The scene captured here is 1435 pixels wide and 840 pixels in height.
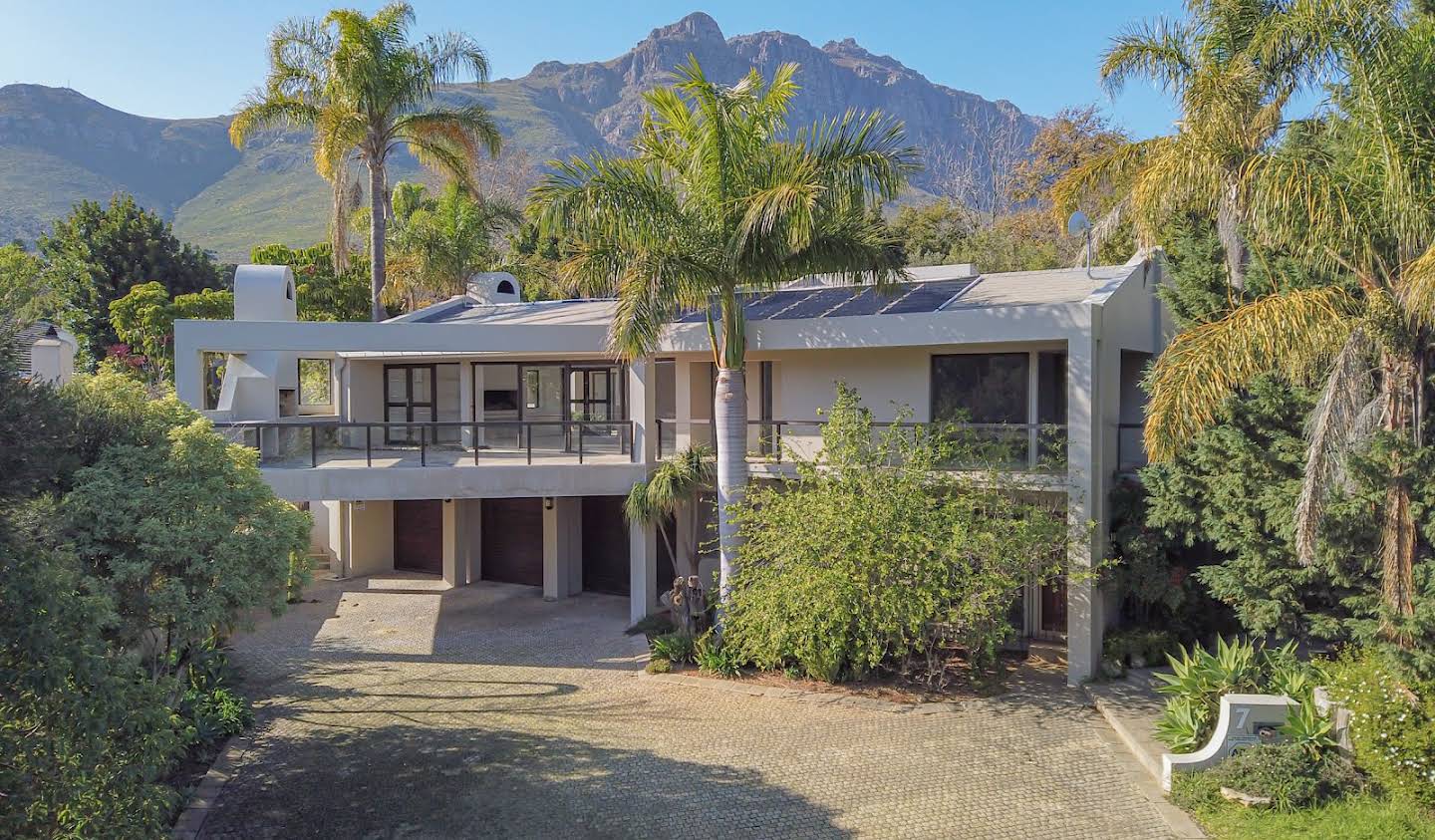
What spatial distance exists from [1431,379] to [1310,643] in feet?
15.0

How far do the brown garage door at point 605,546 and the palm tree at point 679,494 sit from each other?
364cm

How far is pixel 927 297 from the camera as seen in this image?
18.4 meters

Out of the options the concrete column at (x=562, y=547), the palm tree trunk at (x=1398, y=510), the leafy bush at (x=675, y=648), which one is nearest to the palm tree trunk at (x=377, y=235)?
the concrete column at (x=562, y=547)

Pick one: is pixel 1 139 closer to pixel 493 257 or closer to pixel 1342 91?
pixel 493 257

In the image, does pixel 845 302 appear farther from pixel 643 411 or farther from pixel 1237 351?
pixel 1237 351

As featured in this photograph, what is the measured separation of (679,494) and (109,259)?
117ft

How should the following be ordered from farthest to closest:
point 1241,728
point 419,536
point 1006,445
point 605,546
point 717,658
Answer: point 419,536, point 605,546, point 717,658, point 1006,445, point 1241,728

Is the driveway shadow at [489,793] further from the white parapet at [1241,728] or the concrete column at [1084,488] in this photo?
the concrete column at [1084,488]

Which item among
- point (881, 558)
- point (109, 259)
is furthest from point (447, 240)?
point (109, 259)

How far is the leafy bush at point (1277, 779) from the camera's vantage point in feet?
33.4

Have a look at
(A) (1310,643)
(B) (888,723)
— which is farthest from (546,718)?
(A) (1310,643)

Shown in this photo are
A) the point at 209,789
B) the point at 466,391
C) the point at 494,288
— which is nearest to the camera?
the point at 209,789

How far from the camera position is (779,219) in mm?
14000

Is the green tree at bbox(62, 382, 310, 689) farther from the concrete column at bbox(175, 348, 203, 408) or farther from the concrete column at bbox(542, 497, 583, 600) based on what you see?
the concrete column at bbox(542, 497, 583, 600)
